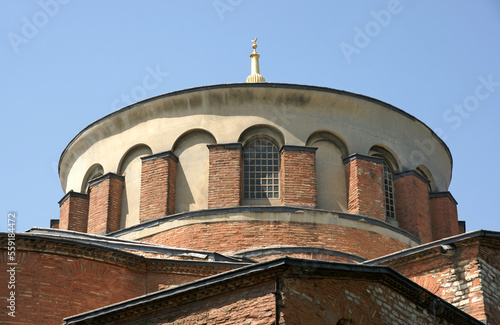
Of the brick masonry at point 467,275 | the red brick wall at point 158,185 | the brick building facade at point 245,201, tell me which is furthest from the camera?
the red brick wall at point 158,185

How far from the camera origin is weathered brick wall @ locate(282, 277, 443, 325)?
43.7 feet

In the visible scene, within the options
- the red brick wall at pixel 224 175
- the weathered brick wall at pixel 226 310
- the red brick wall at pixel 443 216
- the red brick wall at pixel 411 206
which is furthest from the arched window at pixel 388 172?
the weathered brick wall at pixel 226 310

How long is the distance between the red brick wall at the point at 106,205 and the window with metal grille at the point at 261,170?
3539 mm

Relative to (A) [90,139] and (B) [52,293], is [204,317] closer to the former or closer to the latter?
(B) [52,293]

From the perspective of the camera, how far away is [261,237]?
74.3 ft

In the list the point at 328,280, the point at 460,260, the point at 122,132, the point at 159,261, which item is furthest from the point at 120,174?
the point at 328,280

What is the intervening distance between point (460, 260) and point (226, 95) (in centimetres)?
819

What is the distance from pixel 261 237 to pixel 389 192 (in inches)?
170

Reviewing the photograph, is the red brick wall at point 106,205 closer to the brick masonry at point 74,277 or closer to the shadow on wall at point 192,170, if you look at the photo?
the shadow on wall at point 192,170

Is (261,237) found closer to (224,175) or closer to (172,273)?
(224,175)

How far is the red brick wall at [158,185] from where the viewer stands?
77.5ft

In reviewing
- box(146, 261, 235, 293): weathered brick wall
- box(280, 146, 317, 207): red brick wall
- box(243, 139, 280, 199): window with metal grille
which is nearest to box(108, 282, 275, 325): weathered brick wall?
box(146, 261, 235, 293): weathered brick wall

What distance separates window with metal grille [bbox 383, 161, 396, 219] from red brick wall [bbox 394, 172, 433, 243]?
0.35 ft

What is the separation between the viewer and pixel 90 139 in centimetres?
2586
